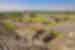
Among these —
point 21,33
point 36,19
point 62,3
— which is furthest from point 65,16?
point 21,33

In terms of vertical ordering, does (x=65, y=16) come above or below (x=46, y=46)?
above

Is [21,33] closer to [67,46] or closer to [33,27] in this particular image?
[33,27]

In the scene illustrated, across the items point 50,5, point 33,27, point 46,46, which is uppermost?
point 50,5

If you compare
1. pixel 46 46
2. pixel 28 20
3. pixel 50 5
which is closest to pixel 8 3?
pixel 28 20

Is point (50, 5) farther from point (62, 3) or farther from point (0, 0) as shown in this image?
point (0, 0)

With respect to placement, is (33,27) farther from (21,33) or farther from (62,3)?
(62,3)

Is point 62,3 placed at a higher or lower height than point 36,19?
higher

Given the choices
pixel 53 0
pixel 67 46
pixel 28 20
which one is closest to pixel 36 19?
pixel 28 20
